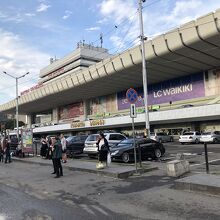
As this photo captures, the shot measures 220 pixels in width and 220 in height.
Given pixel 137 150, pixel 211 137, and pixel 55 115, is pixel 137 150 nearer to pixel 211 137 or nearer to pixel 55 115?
pixel 211 137

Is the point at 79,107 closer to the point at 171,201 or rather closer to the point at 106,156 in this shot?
the point at 106,156

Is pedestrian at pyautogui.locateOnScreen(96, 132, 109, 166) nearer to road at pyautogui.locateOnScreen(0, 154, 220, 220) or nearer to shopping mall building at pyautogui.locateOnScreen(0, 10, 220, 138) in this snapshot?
road at pyautogui.locateOnScreen(0, 154, 220, 220)

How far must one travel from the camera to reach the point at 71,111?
8469 cm

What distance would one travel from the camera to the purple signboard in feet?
169

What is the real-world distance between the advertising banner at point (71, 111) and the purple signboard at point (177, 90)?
70.9 ft

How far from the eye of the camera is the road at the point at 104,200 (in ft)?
23.0

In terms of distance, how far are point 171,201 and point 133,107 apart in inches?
232

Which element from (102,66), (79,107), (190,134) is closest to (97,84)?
(102,66)

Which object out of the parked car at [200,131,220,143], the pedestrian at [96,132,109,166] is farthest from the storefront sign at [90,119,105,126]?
the pedestrian at [96,132,109,166]

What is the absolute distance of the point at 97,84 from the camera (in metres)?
62.7

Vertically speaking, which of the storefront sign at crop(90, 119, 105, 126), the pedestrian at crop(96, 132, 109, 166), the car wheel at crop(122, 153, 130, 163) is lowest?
the car wheel at crop(122, 153, 130, 163)

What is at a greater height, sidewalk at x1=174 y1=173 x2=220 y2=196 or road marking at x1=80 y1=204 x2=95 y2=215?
sidewalk at x1=174 y1=173 x2=220 y2=196

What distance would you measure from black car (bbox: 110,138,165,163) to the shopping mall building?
22.4m

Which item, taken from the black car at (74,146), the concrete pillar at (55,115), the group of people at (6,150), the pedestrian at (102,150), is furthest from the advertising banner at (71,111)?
the pedestrian at (102,150)
